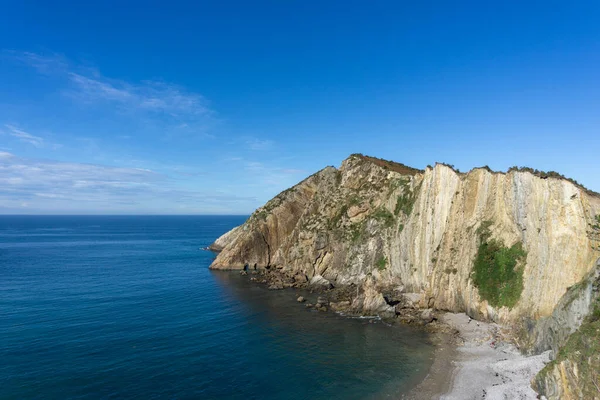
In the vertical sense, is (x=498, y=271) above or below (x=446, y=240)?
below

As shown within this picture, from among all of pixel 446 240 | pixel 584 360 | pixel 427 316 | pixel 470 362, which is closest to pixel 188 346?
pixel 470 362

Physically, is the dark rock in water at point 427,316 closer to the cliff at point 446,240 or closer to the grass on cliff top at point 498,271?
the cliff at point 446,240

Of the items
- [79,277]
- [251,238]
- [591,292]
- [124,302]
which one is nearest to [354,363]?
[591,292]

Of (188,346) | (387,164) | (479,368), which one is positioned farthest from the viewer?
(387,164)

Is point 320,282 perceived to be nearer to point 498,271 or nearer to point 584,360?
point 498,271

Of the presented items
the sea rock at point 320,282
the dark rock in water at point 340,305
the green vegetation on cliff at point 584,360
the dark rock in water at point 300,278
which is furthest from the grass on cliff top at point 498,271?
the dark rock in water at point 300,278

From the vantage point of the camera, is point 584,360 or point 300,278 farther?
point 300,278
